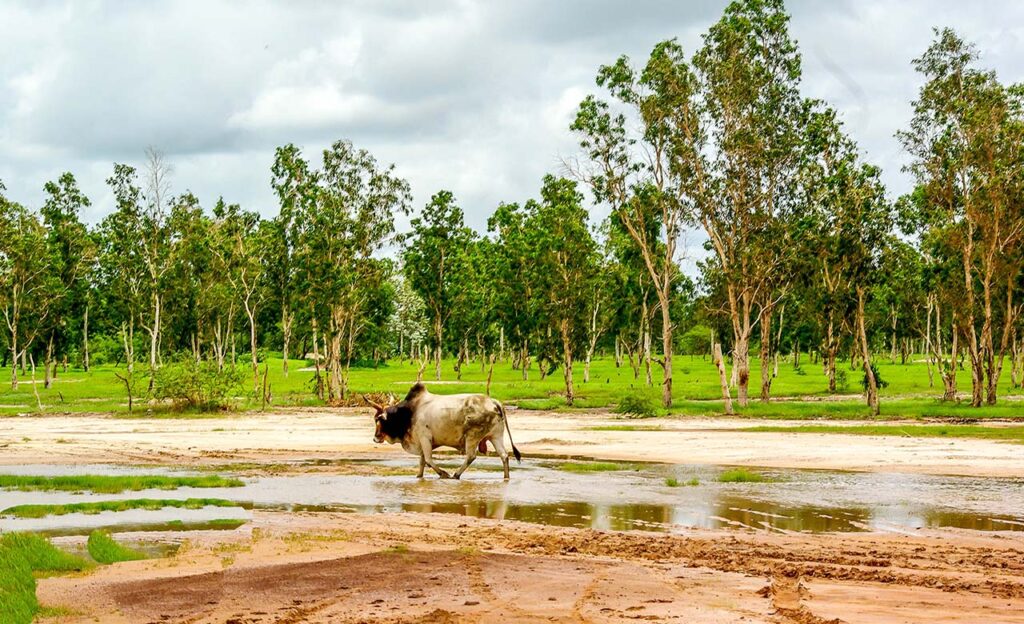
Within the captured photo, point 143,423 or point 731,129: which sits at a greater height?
point 731,129

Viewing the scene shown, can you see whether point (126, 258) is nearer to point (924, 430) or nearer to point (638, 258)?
point (638, 258)

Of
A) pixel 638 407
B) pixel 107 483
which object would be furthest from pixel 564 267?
pixel 107 483

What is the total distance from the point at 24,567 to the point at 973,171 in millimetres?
50079

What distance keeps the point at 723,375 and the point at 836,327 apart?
96.0 ft

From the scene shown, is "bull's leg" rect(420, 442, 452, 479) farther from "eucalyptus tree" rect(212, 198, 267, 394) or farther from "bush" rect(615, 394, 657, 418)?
"eucalyptus tree" rect(212, 198, 267, 394)

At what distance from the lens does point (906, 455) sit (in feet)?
103

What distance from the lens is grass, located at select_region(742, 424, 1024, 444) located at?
124ft

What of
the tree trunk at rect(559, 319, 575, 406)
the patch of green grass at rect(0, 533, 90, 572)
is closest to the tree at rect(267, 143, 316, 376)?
the tree trunk at rect(559, 319, 575, 406)

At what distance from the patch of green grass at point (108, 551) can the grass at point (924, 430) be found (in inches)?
1197

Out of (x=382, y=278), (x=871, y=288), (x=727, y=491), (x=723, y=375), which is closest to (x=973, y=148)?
(x=871, y=288)

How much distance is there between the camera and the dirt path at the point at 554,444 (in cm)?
3075

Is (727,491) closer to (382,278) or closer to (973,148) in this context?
(973,148)

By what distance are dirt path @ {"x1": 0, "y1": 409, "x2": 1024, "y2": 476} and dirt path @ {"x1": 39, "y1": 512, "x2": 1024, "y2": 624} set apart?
14974mm

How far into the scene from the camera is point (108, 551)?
46.6 feet
